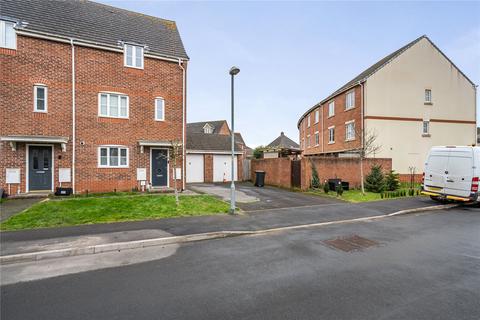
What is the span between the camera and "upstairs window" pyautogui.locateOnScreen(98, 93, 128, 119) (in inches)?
585

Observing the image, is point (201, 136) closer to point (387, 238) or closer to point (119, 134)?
point (119, 134)

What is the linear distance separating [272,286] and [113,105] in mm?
14341

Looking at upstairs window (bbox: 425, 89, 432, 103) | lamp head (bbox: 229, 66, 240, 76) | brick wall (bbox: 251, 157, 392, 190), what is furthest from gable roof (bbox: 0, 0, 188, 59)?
upstairs window (bbox: 425, 89, 432, 103)

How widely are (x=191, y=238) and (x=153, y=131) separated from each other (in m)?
10.6

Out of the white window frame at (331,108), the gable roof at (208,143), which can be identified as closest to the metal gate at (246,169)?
the gable roof at (208,143)

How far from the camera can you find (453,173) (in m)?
12.0

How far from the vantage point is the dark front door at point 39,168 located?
13.3 metres

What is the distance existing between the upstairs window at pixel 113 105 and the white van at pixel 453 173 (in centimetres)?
1668

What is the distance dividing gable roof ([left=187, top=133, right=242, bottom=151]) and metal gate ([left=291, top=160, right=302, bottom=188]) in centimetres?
893

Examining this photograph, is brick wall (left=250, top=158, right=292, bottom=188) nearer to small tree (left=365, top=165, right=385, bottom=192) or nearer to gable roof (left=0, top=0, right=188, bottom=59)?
small tree (left=365, top=165, right=385, bottom=192)

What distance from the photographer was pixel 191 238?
691 cm

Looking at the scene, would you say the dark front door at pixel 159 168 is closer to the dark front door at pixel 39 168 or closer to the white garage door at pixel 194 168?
the dark front door at pixel 39 168

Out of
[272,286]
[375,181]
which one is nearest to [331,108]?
[375,181]

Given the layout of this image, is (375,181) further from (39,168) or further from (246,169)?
(39,168)
